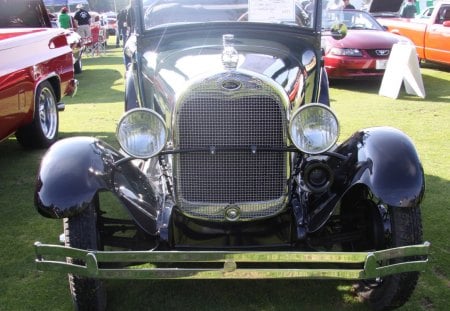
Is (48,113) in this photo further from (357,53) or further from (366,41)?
(366,41)

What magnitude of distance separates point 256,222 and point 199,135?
625 millimetres

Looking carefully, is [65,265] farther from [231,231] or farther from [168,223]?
[231,231]

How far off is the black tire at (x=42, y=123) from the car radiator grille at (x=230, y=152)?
3532mm

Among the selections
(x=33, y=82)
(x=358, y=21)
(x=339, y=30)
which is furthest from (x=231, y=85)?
(x=358, y=21)

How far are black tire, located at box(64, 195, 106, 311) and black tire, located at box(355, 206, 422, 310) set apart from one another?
5.37 feet

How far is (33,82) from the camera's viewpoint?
219 inches

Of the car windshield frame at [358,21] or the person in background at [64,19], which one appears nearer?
the car windshield frame at [358,21]

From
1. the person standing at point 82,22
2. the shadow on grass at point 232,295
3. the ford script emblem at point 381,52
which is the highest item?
the ford script emblem at point 381,52

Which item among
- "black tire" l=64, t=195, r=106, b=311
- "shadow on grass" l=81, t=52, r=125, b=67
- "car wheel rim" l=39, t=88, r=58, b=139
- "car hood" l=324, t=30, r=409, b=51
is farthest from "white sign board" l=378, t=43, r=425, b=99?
"shadow on grass" l=81, t=52, r=125, b=67

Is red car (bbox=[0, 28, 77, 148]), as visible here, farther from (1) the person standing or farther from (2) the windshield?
(1) the person standing

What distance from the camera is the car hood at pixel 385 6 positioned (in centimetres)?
1714

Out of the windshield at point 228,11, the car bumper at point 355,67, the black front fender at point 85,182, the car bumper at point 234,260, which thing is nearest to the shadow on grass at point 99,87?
the car bumper at point 355,67

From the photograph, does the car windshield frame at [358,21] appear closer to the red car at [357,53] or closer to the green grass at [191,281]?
the red car at [357,53]

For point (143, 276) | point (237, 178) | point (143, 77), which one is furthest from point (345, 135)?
point (143, 276)
